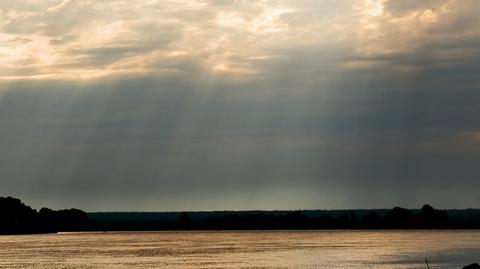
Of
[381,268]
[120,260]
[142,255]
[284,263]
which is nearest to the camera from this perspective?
[381,268]

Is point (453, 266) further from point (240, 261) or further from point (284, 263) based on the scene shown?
point (240, 261)

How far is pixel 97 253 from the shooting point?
127625 mm

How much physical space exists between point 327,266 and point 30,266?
30856 millimetres

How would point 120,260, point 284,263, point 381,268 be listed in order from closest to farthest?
1. point 381,268
2. point 284,263
3. point 120,260

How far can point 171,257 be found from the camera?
4557 inches

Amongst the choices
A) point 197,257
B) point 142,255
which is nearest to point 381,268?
point 197,257

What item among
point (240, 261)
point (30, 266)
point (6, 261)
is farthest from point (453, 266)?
point (6, 261)

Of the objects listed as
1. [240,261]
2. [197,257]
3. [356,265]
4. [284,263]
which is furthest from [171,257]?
[356,265]

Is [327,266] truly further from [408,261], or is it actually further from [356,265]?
[408,261]

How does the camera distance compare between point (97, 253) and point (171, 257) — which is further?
point (97, 253)

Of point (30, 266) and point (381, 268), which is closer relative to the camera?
point (381, 268)

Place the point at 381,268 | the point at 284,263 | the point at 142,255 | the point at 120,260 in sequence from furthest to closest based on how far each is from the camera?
1. the point at 142,255
2. the point at 120,260
3. the point at 284,263
4. the point at 381,268

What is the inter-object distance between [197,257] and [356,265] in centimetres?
2640

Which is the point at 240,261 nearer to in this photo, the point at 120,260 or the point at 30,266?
the point at 120,260
